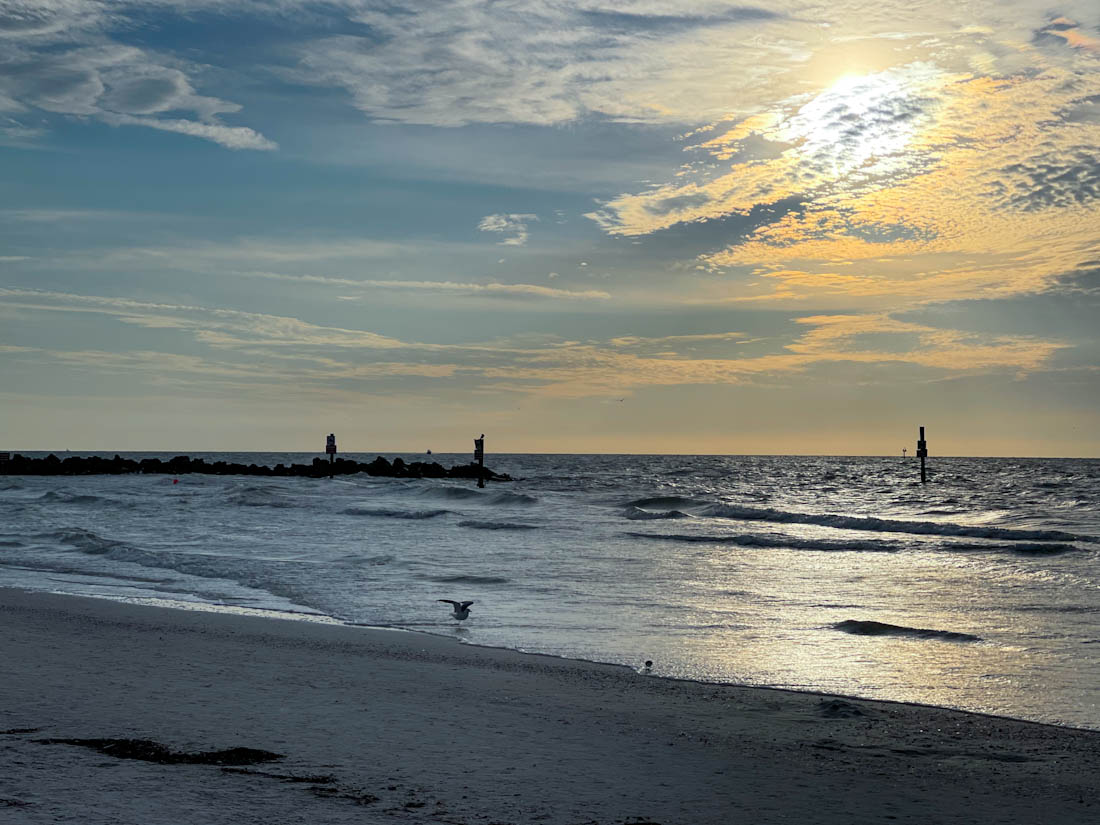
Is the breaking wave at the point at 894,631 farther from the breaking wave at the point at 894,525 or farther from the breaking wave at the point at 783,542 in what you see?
the breaking wave at the point at 894,525

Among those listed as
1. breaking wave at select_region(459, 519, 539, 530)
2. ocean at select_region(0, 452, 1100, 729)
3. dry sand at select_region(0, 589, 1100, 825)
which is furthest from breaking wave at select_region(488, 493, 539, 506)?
dry sand at select_region(0, 589, 1100, 825)

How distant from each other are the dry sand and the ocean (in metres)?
1.28

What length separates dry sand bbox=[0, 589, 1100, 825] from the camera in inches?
192

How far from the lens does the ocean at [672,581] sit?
9.57 meters

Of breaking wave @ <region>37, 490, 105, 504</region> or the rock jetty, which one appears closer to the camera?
breaking wave @ <region>37, 490, 105, 504</region>

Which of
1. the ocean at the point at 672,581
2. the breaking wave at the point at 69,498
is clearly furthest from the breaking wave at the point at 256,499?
the breaking wave at the point at 69,498

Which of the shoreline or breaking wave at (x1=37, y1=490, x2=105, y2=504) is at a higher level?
breaking wave at (x1=37, y1=490, x2=105, y2=504)

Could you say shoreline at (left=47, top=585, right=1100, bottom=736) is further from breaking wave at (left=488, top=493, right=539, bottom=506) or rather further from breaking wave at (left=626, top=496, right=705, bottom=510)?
breaking wave at (left=626, top=496, right=705, bottom=510)

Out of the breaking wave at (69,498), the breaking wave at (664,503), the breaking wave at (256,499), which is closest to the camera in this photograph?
the breaking wave at (69,498)

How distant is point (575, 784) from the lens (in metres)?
5.37

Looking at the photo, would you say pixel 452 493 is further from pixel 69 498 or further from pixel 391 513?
pixel 69 498

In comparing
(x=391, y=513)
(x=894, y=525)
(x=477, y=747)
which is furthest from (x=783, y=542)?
(x=477, y=747)

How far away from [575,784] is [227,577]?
12.4 m

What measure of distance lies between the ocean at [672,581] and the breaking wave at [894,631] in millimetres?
46
